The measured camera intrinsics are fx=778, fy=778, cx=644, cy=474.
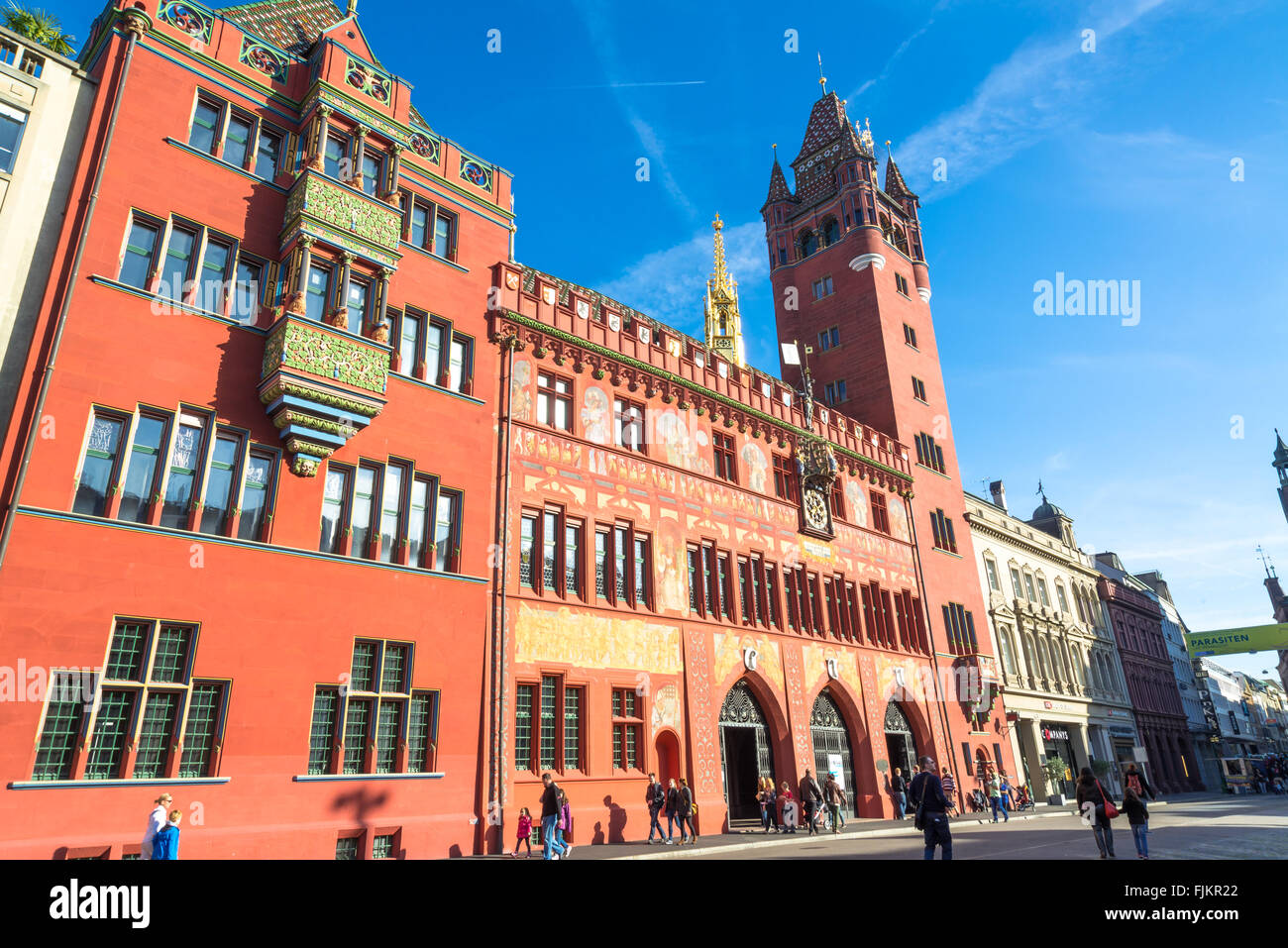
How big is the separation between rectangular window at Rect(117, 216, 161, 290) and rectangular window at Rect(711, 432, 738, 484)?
19.2 metres

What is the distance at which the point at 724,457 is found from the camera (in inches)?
1220

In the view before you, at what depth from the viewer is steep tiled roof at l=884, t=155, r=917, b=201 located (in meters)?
51.7

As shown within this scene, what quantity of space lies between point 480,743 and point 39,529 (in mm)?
10668

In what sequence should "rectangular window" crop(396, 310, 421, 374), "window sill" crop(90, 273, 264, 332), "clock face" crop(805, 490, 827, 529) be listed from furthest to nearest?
"clock face" crop(805, 490, 827, 529)
"rectangular window" crop(396, 310, 421, 374)
"window sill" crop(90, 273, 264, 332)

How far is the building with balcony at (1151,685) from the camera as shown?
6016cm

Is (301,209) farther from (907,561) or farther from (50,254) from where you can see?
(907,561)

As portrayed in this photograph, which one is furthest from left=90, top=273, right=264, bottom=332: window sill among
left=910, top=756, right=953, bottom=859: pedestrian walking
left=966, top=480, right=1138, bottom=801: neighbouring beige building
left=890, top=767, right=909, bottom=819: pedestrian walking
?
left=966, top=480, right=1138, bottom=801: neighbouring beige building

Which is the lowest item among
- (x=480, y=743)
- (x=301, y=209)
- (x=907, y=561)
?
(x=480, y=743)

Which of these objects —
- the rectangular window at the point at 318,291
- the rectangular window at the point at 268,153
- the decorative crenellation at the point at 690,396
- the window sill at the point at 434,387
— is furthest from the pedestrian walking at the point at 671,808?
the rectangular window at the point at 268,153

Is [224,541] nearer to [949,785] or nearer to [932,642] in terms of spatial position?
[949,785]

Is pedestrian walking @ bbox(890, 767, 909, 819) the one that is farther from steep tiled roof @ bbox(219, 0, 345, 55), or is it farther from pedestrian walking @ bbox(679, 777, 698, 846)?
steep tiled roof @ bbox(219, 0, 345, 55)

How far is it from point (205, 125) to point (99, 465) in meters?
9.37
